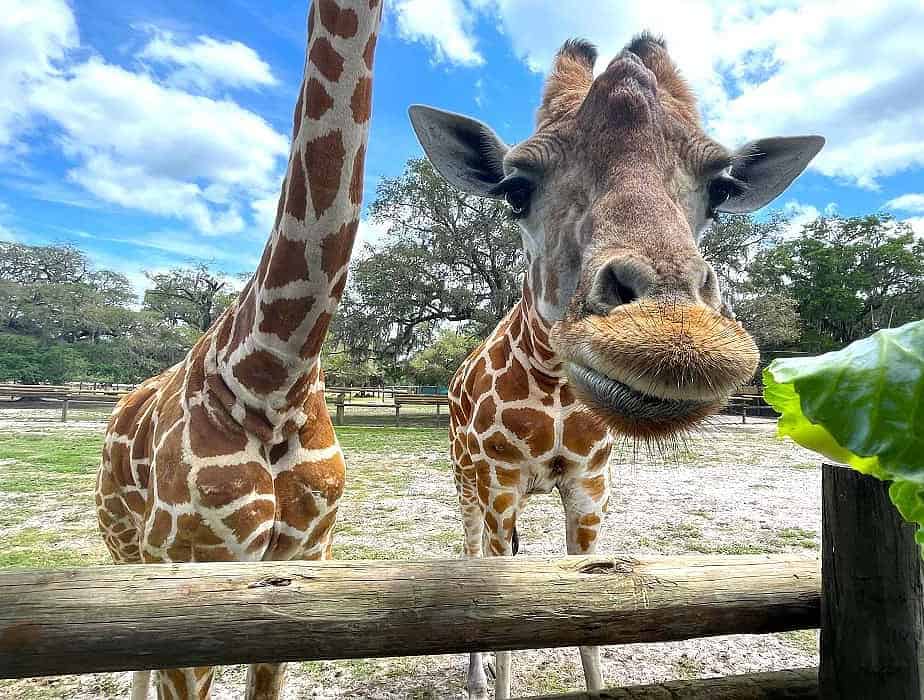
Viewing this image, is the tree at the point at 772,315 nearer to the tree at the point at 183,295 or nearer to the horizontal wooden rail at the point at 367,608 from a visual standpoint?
the horizontal wooden rail at the point at 367,608

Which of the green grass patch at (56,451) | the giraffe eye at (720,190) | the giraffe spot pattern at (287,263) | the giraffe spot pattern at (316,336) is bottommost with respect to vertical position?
the green grass patch at (56,451)

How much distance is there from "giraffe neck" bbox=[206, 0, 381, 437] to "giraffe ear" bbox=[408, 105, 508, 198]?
669 millimetres

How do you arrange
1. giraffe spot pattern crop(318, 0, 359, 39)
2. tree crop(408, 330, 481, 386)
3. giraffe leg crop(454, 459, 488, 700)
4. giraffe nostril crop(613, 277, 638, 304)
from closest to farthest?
giraffe nostril crop(613, 277, 638, 304) < giraffe spot pattern crop(318, 0, 359, 39) < giraffe leg crop(454, 459, 488, 700) < tree crop(408, 330, 481, 386)

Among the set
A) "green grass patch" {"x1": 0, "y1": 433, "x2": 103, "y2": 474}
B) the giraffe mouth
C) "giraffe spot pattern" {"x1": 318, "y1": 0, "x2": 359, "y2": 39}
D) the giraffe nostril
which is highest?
"giraffe spot pattern" {"x1": 318, "y1": 0, "x2": 359, "y2": 39}

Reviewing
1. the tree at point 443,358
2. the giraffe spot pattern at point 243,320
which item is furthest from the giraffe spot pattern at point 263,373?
the tree at point 443,358

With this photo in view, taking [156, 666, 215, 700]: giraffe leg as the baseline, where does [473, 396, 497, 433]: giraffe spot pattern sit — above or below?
Answer: above

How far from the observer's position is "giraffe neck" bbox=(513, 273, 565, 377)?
266 centimetres

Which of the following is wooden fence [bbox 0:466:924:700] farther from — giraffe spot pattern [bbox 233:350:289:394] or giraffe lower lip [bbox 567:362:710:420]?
giraffe spot pattern [bbox 233:350:289:394]

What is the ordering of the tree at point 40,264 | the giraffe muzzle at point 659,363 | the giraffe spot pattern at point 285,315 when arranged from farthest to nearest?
the tree at point 40,264
the giraffe spot pattern at point 285,315
the giraffe muzzle at point 659,363

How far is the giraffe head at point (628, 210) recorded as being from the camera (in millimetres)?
1185

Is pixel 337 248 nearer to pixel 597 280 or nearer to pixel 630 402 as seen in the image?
pixel 597 280

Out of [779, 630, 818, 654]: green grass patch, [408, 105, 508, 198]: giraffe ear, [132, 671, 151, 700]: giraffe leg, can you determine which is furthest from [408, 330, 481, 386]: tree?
[408, 105, 508, 198]: giraffe ear

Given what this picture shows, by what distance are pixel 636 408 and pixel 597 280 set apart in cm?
35

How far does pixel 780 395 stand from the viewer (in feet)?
3.38
